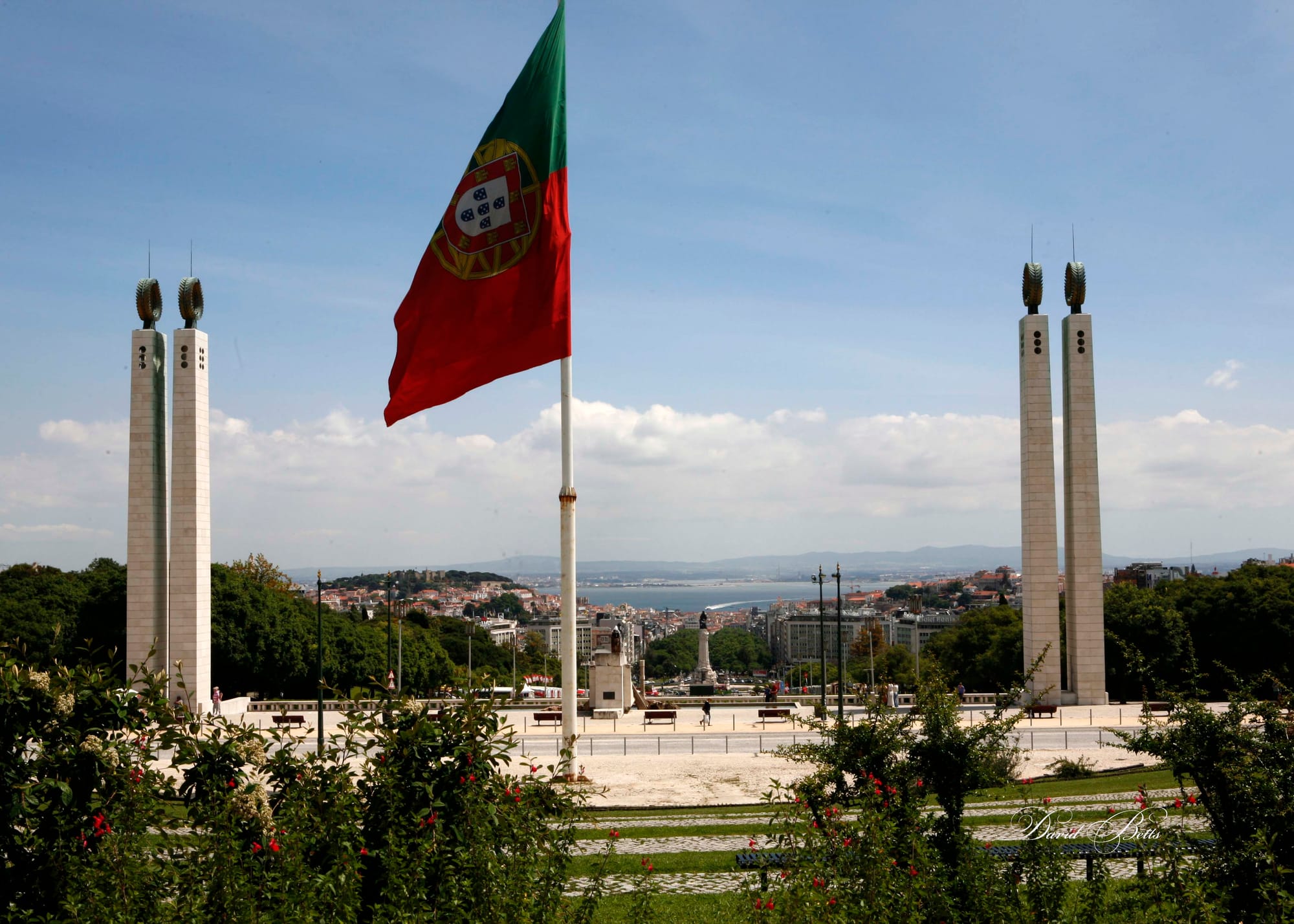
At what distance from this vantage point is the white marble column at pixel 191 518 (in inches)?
1527

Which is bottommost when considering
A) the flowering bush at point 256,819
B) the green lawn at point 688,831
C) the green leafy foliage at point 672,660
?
the green leafy foliage at point 672,660

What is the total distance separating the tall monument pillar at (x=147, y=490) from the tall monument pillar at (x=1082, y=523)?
34.2 m

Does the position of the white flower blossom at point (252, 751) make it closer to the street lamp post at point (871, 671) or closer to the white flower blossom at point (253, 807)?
the white flower blossom at point (253, 807)

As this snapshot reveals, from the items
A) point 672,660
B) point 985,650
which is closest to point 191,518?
point 985,650

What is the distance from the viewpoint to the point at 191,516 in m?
39.4

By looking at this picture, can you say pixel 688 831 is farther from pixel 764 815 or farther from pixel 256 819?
pixel 256 819

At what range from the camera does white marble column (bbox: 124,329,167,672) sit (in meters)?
39.1

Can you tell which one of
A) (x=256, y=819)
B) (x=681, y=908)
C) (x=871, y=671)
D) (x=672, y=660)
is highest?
(x=256, y=819)

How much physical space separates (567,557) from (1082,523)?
27208 mm

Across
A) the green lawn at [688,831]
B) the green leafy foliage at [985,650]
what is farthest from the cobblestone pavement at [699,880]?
the green leafy foliage at [985,650]

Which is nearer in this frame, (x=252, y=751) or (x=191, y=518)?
(x=252, y=751)

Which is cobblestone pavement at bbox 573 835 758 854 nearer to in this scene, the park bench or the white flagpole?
the white flagpole

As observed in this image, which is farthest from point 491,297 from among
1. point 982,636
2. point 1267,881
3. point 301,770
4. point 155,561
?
point 982,636
